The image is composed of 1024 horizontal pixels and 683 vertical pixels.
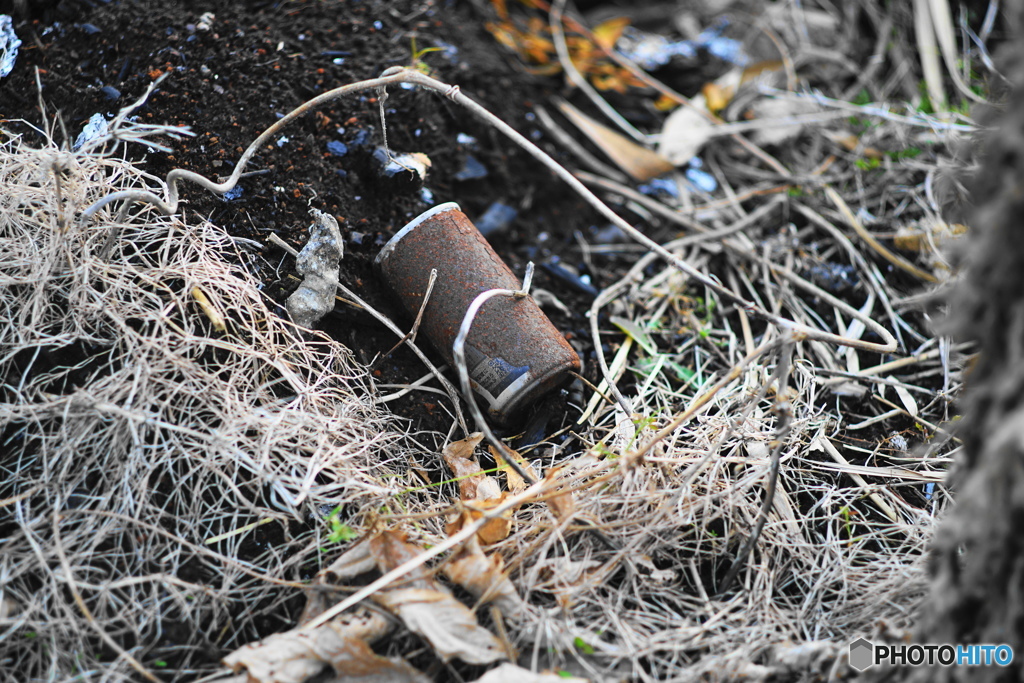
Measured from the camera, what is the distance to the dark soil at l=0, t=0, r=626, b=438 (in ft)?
6.64

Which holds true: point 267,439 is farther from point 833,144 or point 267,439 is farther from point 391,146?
point 833,144

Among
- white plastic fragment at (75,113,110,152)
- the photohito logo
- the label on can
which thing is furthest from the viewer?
white plastic fragment at (75,113,110,152)

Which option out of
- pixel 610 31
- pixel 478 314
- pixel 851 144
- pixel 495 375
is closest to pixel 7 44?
pixel 478 314

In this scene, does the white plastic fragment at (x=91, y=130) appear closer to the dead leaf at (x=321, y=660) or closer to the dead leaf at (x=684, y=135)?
the dead leaf at (x=321, y=660)

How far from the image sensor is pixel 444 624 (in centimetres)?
141

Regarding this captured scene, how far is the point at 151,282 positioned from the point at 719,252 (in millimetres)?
1967

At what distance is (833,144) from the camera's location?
311 cm

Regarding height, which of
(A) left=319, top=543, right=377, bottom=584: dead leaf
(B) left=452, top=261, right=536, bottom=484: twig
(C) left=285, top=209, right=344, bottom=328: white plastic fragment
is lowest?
(A) left=319, top=543, right=377, bottom=584: dead leaf

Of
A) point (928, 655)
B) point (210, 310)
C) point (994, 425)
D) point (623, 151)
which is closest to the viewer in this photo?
point (994, 425)

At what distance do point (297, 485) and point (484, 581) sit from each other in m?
0.49

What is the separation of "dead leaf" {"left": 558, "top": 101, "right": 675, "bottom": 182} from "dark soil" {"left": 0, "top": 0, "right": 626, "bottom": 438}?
36 centimetres

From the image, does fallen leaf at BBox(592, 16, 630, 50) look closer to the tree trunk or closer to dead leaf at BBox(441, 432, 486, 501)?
dead leaf at BBox(441, 432, 486, 501)

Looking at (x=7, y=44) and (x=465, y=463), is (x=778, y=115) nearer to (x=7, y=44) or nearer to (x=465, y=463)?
(x=465, y=463)

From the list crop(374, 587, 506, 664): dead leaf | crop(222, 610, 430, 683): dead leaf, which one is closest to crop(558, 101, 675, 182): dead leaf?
crop(374, 587, 506, 664): dead leaf
